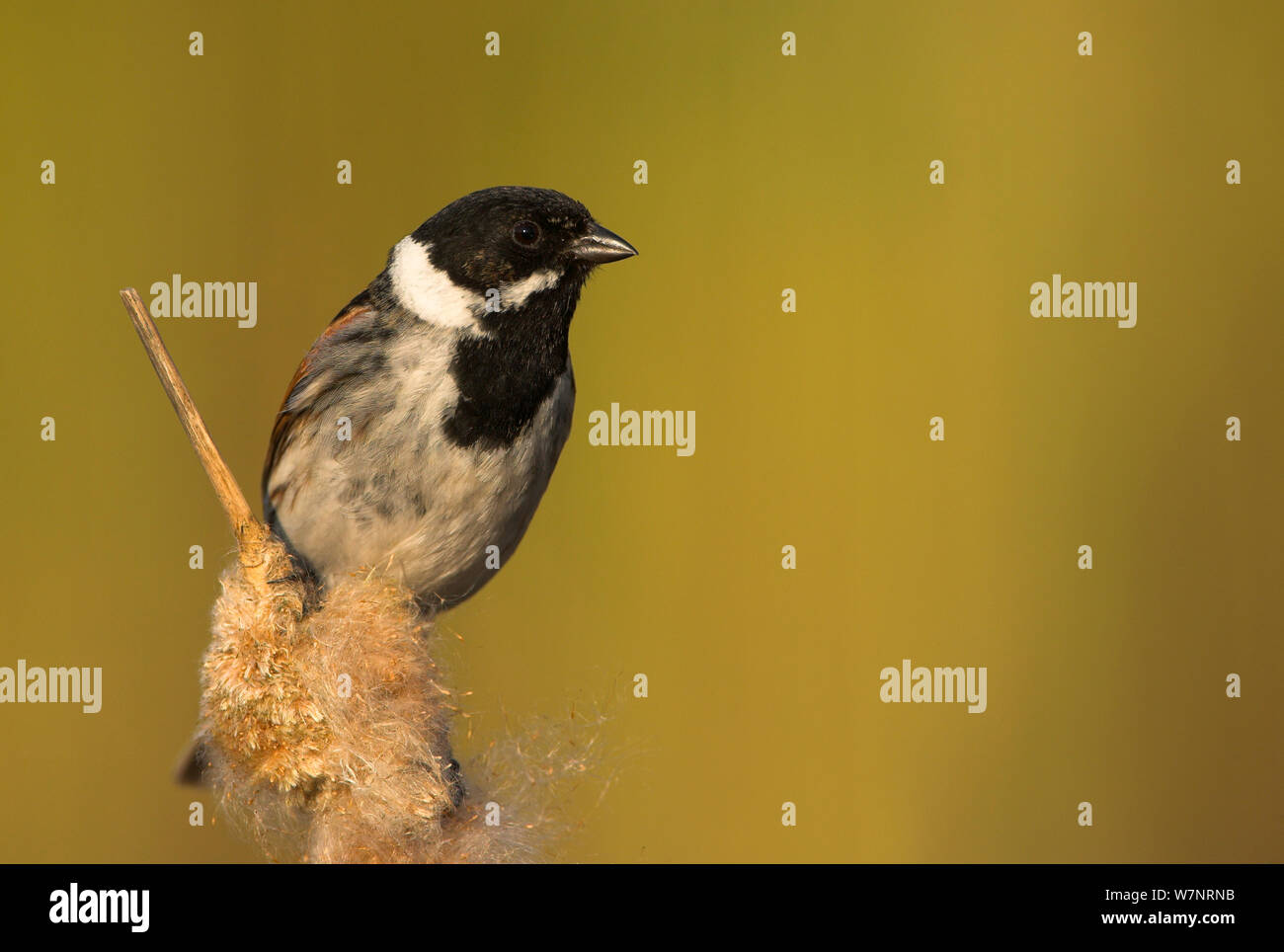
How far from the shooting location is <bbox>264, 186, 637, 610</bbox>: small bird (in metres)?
2.52

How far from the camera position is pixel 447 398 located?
252 centimetres

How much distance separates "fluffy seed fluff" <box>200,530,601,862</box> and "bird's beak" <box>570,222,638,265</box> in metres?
0.96

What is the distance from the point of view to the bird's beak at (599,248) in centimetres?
259

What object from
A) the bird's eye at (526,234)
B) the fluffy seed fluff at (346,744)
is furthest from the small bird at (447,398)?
the fluffy seed fluff at (346,744)

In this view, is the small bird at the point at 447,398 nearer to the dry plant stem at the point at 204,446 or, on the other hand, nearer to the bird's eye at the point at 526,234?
the bird's eye at the point at 526,234

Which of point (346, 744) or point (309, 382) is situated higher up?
point (309, 382)

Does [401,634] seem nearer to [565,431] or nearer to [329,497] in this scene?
[329,497]

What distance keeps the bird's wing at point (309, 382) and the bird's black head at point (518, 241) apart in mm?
277

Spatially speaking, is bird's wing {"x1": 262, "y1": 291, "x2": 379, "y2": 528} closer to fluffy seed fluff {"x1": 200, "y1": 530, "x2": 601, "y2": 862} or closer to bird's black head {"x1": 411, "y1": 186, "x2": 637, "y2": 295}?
bird's black head {"x1": 411, "y1": 186, "x2": 637, "y2": 295}

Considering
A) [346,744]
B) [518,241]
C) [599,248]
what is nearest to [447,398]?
[518,241]

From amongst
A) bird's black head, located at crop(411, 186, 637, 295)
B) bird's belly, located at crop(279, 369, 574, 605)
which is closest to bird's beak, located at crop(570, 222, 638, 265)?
bird's black head, located at crop(411, 186, 637, 295)

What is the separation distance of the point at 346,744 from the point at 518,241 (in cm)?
121

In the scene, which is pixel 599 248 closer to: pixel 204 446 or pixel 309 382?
pixel 309 382

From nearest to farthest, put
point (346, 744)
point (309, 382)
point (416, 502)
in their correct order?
point (346, 744) < point (416, 502) < point (309, 382)
